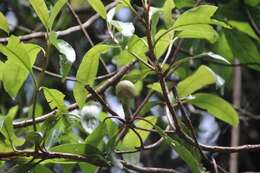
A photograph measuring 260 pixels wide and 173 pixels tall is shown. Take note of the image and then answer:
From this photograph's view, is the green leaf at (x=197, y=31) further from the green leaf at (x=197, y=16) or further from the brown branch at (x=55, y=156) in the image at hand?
the brown branch at (x=55, y=156)

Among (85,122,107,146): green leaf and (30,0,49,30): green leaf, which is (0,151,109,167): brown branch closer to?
(85,122,107,146): green leaf

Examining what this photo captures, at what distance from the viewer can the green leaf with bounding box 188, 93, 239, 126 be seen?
1072mm

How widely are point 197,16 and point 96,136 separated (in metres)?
0.23

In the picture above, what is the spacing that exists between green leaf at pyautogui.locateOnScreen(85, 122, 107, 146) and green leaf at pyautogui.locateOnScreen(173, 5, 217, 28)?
0.19 meters

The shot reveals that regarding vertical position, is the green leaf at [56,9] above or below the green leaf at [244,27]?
above

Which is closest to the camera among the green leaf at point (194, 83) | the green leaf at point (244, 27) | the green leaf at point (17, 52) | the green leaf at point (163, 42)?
the green leaf at point (17, 52)

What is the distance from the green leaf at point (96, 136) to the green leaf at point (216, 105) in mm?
234

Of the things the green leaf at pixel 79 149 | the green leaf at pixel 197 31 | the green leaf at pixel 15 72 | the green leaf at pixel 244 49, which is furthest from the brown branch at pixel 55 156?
the green leaf at pixel 244 49

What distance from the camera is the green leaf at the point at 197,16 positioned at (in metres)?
0.88

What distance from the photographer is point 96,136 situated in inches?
35.0

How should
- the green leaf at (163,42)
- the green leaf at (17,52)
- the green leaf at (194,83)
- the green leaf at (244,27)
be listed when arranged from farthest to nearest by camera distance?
the green leaf at (244,27) < the green leaf at (194,83) < the green leaf at (163,42) < the green leaf at (17,52)

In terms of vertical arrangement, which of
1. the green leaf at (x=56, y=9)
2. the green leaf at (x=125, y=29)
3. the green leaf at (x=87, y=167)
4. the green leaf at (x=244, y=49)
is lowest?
the green leaf at (x=244, y=49)

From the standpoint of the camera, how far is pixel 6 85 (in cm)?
93

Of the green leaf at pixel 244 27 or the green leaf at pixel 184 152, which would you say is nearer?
the green leaf at pixel 184 152
